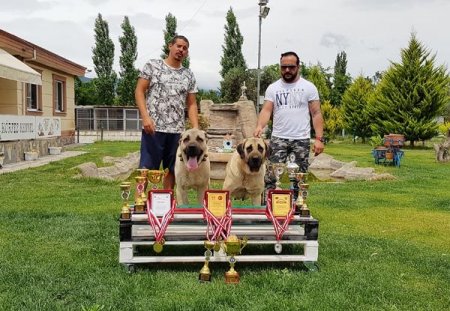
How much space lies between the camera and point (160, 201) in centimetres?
362

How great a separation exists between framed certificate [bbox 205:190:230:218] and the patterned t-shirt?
99 cm

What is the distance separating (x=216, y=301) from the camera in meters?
2.95

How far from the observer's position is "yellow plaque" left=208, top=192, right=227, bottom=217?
12.0 feet

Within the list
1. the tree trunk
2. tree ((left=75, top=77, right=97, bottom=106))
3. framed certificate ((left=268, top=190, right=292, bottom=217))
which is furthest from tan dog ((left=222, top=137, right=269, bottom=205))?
tree ((left=75, top=77, right=97, bottom=106))

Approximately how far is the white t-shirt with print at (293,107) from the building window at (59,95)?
15.6 meters

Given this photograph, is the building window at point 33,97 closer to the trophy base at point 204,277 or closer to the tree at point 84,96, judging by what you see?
the trophy base at point 204,277

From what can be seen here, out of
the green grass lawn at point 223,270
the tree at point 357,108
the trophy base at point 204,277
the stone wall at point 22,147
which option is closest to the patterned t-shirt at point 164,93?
the green grass lawn at point 223,270

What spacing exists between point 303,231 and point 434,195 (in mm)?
5249

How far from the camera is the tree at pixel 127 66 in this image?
3969cm

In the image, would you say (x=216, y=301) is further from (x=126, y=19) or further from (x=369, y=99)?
(x=126, y=19)

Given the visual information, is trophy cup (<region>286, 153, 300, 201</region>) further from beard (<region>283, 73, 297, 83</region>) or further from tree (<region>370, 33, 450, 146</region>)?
tree (<region>370, 33, 450, 146</region>)

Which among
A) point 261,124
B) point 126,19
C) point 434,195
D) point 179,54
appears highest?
point 126,19

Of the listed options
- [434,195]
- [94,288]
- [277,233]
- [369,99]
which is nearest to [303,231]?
[277,233]

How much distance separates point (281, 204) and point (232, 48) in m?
37.0
